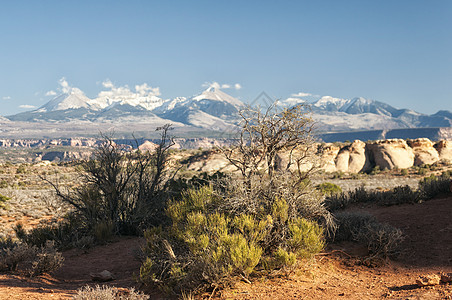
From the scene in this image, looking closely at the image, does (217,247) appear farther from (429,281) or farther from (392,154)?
(392,154)

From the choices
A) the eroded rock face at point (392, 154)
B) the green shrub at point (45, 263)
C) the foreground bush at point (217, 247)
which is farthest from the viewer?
the eroded rock face at point (392, 154)

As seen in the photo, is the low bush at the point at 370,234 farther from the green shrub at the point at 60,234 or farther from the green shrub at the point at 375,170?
the green shrub at the point at 375,170

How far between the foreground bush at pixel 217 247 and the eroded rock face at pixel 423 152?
141 feet

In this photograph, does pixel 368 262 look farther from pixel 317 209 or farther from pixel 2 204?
pixel 2 204

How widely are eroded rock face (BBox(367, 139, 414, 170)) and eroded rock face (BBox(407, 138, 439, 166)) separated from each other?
75cm

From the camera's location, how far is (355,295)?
5289 millimetres

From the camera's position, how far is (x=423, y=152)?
43.6 m

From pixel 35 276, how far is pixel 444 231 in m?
9.69

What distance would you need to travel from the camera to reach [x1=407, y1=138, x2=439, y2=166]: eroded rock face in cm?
4241

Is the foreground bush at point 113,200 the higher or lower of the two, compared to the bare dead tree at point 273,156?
lower

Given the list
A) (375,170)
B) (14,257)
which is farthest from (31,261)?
(375,170)

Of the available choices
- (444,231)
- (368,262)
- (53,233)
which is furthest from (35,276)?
(444,231)

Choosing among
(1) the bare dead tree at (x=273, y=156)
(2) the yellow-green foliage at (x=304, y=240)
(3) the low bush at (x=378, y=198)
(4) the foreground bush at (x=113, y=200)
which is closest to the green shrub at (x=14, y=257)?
(4) the foreground bush at (x=113, y=200)

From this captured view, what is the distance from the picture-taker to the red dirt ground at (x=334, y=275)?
5.38 metres
